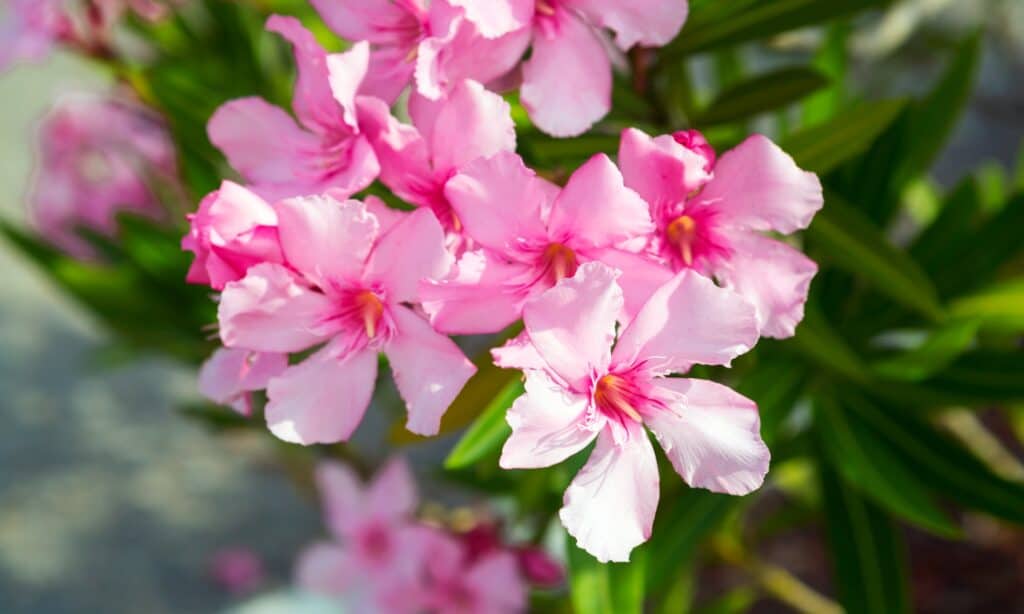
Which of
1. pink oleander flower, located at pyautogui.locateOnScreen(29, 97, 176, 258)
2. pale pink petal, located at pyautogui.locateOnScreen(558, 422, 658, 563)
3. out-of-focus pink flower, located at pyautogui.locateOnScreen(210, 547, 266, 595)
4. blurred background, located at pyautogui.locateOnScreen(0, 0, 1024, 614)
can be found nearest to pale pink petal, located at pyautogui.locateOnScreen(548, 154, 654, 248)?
pale pink petal, located at pyautogui.locateOnScreen(558, 422, 658, 563)

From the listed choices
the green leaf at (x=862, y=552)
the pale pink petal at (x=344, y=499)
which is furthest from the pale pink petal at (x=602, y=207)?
the pale pink petal at (x=344, y=499)

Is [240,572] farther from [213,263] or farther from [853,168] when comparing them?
[213,263]

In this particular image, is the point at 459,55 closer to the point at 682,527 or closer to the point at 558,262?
the point at 558,262

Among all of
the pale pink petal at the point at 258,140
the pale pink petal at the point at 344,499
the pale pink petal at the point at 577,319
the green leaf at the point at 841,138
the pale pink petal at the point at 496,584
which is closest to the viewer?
the pale pink petal at the point at 577,319

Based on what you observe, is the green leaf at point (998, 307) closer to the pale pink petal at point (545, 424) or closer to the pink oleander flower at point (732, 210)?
the pink oleander flower at point (732, 210)

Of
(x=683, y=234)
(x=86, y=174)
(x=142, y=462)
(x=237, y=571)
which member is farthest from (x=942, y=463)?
(x=142, y=462)

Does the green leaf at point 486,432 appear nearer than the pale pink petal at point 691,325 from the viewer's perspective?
No

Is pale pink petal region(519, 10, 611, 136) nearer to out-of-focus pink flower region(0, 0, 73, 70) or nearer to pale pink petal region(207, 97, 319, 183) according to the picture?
pale pink petal region(207, 97, 319, 183)

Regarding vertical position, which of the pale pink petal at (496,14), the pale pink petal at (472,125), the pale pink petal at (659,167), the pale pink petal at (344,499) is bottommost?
the pale pink petal at (344,499)
